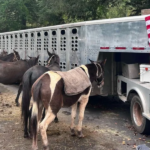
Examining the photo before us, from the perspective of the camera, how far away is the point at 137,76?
643 cm

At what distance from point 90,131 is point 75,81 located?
1.55 metres

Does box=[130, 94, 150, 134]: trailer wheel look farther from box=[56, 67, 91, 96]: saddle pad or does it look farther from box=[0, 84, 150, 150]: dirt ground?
box=[56, 67, 91, 96]: saddle pad

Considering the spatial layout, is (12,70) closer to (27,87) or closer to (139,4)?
(27,87)

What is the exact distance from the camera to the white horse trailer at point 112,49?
535 cm

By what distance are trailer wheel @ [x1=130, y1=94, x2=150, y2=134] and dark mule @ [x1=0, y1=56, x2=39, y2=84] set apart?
3.87 meters

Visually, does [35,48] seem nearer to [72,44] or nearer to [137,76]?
[72,44]

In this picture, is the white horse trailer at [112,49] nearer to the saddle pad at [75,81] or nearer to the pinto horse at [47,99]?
the saddle pad at [75,81]

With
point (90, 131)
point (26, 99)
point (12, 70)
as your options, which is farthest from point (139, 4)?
point (26, 99)

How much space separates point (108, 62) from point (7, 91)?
5.48m

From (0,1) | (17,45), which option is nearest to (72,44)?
(17,45)

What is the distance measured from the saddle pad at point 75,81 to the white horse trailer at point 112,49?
1264 mm

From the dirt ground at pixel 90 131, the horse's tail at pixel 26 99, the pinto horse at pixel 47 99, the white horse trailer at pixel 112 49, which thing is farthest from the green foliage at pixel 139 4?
the pinto horse at pixel 47 99

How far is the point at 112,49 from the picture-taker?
604 centimetres

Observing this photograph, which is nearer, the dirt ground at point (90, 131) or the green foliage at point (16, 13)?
the dirt ground at point (90, 131)
